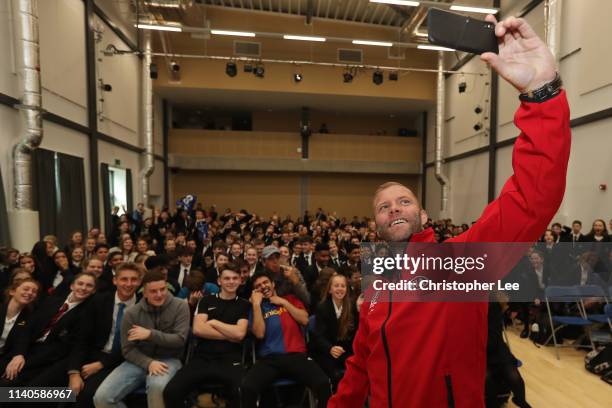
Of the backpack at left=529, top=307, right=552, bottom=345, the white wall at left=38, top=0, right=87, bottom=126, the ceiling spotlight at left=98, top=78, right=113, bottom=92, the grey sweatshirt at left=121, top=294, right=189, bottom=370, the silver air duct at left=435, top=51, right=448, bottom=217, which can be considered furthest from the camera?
the silver air duct at left=435, top=51, right=448, bottom=217

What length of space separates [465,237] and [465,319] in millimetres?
238

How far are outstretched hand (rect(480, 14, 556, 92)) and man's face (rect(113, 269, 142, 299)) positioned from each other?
129 inches

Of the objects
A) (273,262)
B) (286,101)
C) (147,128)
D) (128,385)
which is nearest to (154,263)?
(273,262)

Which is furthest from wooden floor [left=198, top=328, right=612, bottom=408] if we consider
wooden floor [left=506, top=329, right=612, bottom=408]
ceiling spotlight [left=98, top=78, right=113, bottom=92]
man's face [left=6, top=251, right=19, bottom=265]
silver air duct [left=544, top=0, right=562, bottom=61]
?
ceiling spotlight [left=98, top=78, right=113, bottom=92]

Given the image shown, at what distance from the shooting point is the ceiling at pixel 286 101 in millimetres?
13547

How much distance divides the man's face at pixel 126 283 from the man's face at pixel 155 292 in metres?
0.32

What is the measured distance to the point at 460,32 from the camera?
0.82m

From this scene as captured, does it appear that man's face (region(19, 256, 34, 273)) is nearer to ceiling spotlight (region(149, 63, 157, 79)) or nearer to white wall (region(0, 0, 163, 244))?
white wall (region(0, 0, 163, 244))

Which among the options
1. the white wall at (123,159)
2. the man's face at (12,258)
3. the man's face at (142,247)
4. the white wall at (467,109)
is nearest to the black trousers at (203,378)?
the man's face at (142,247)

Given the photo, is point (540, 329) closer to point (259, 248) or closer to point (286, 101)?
point (259, 248)

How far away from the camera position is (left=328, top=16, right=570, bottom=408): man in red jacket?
2.50ft

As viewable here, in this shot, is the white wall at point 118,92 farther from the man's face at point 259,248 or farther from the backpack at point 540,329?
the backpack at point 540,329

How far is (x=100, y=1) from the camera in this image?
30.3 ft

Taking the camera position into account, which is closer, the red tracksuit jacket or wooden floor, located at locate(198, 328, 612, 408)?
the red tracksuit jacket
